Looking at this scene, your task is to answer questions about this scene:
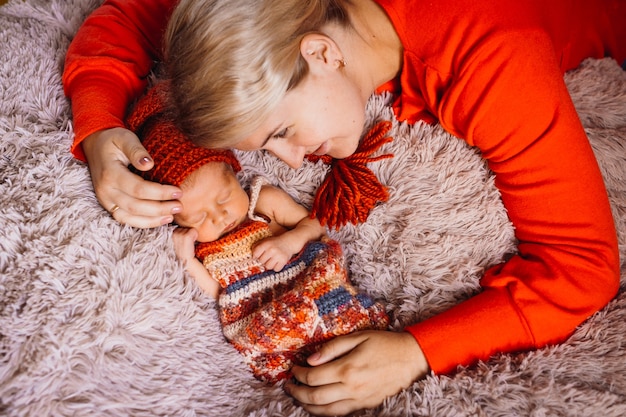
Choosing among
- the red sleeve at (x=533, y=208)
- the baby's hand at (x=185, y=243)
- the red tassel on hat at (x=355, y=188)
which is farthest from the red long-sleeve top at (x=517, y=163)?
the baby's hand at (x=185, y=243)

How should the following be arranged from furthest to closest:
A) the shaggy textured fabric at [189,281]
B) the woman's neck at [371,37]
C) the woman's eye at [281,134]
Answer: the woman's neck at [371,37], the woman's eye at [281,134], the shaggy textured fabric at [189,281]

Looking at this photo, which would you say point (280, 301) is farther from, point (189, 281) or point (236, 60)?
point (236, 60)

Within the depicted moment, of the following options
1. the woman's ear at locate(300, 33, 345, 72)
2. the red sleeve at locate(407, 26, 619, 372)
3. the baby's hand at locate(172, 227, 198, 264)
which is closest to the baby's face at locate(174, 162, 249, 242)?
the baby's hand at locate(172, 227, 198, 264)

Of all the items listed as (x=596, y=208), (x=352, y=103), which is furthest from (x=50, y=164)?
(x=596, y=208)

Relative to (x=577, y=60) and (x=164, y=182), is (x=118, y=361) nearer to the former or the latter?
(x=164, y=182)

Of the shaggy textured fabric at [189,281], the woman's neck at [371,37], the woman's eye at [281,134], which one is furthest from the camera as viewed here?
the woman's neck at [371,37]

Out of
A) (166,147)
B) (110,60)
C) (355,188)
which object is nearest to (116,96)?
(110,60)

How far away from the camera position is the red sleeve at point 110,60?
108 cm

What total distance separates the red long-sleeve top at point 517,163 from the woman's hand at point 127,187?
0.21 ft

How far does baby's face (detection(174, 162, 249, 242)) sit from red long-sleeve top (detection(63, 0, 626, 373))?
0.21 meters

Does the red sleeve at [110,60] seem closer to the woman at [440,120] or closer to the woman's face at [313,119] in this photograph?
the woman at [440,120]

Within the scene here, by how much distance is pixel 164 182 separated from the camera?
1.03 metres

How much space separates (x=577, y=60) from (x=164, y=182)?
3.38 feet

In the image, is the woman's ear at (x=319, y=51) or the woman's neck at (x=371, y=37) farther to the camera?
the woman's neck at (x=371, y=37)
